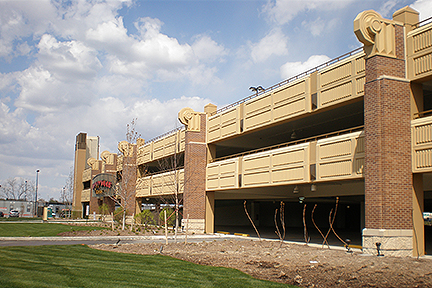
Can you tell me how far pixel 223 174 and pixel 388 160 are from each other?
1640 cm

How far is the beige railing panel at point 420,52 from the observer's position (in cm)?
1697

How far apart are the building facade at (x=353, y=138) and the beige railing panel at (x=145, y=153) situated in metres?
13.6

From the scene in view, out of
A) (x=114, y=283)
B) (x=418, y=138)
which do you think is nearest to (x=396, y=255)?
(x=418, y=138)

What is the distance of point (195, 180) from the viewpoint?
33938 millimetres

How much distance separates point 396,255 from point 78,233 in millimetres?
22679

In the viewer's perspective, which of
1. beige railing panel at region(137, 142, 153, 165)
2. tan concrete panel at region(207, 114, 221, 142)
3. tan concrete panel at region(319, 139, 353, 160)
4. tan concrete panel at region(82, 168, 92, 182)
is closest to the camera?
tan concrete panel at region(319, 139, 353, 160)

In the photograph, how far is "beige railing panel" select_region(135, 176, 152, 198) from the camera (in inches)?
1807

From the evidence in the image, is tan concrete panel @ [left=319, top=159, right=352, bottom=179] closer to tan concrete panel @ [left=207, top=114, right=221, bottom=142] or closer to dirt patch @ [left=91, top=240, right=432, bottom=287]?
dirt patch @ [left=91, top=240, right=432, bottom=287]

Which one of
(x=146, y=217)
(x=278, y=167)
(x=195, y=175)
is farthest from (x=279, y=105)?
(x=146, y=217)

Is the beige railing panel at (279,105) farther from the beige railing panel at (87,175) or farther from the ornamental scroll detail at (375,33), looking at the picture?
the beige railing panel at (87,175)

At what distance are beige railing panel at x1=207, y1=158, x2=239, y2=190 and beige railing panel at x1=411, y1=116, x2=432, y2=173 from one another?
14.7 metres

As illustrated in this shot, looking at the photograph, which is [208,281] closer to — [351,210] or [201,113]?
[201,113]

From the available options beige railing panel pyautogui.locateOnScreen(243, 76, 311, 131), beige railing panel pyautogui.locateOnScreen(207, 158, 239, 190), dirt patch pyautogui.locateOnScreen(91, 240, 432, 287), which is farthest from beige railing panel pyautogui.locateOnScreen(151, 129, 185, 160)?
dirt patch pyautogui.locateOnScreen(91, 240, 432, 287)

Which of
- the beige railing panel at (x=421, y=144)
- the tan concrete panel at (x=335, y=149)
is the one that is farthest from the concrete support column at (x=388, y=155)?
the tan concrete panel at (x=335, y=149)
